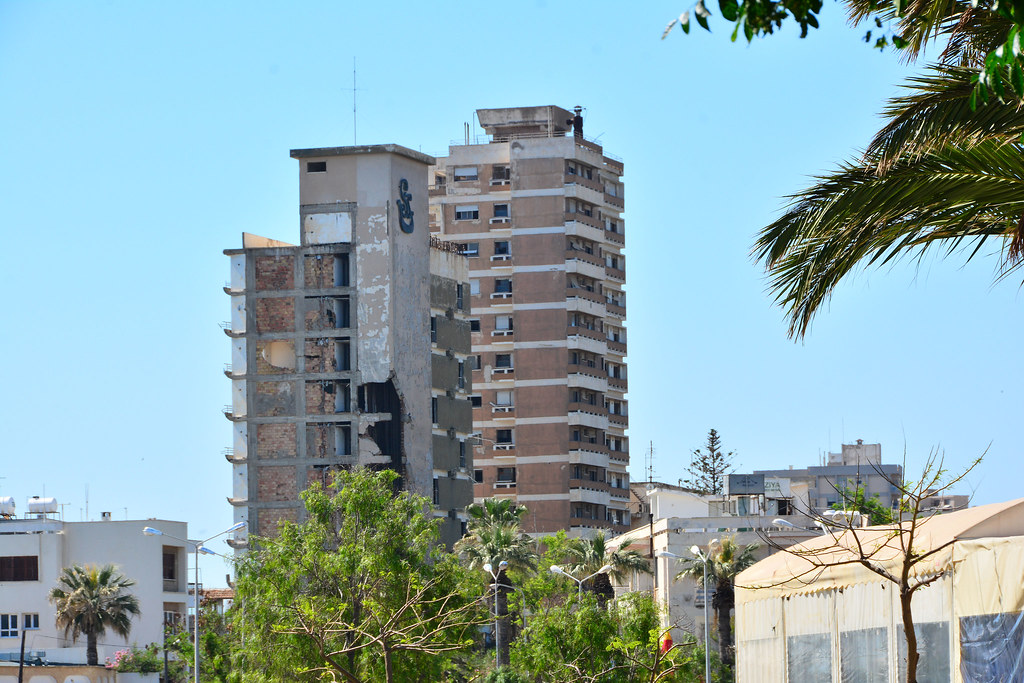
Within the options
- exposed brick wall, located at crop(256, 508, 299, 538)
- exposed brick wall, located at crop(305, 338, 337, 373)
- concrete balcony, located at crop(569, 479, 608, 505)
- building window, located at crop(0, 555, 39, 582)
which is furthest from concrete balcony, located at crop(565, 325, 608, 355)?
building window, located at crop(0, 555, 39, 582)

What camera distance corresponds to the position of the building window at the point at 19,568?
275 feet

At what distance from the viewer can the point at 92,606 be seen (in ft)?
242

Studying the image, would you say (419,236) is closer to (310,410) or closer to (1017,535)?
(310,410)

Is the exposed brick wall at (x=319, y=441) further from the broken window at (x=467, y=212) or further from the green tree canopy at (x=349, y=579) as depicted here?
the broken window at (x=467, y=212)

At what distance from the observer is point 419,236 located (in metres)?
82.2

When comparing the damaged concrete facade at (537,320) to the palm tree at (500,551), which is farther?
the damaged concrete facade at (537,320)

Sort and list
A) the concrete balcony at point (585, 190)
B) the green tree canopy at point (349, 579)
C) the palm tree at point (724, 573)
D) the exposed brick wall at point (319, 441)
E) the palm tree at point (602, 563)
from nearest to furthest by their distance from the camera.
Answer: the green tree canopy at point (349, 579), the palm tree at point (724, 573), the palm tree at point (602, 563), the exposed brick wall at point (319, 441), the concrete balcony at point (585, 190)

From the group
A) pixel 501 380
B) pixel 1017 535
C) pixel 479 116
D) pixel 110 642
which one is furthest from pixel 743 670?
pixel 479 116

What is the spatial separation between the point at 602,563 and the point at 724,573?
35.0 ft

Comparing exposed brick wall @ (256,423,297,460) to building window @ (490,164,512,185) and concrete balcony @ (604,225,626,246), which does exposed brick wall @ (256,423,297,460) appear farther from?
concrete balcony @ (604,225,626,246)

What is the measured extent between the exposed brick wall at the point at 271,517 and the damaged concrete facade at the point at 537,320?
84.5 ft

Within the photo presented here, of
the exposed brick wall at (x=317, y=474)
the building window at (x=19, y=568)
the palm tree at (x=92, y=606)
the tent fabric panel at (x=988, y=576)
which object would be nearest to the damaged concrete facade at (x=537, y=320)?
the exposed brick wall at (x=317, y=474)

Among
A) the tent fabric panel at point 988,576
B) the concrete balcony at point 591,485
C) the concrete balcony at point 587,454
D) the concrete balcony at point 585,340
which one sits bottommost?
the tent fabric panel at point 988,576

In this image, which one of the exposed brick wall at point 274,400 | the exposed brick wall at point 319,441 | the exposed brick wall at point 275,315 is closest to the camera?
the exposed brick wall at point 319,441
